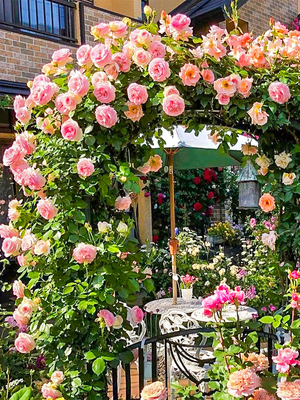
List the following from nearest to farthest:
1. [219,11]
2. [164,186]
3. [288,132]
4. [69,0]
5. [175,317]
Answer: [288,132] → [175,317] → [69,0] → [219,11] → [164,186]

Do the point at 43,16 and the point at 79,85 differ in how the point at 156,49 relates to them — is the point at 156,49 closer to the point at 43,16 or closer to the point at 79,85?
the point at 79,85

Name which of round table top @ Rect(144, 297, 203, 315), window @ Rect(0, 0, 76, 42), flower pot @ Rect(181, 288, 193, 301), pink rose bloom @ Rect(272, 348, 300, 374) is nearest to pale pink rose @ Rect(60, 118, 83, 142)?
pink rose bloom @ Rect(272, 348, 300, 374)

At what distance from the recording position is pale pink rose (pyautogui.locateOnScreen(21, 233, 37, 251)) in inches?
85.6

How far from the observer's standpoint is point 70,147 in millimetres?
2254

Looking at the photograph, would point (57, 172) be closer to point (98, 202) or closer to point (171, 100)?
point (98, 202)

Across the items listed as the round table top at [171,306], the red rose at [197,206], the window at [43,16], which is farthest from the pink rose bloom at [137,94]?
the red rose at [197,206]

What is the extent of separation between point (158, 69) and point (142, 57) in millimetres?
108

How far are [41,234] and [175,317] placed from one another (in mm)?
1818

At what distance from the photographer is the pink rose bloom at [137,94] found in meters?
2.11

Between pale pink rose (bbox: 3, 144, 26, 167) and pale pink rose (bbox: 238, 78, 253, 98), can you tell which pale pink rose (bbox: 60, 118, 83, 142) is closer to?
pale pink rose (bbox: 3, 144, 26, 167)

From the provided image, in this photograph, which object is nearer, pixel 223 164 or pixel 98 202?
pixel 98 202

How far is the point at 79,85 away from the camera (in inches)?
83.0

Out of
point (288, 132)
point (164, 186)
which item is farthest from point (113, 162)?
point (164, 186)

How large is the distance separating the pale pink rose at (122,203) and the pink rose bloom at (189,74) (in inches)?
25.0
